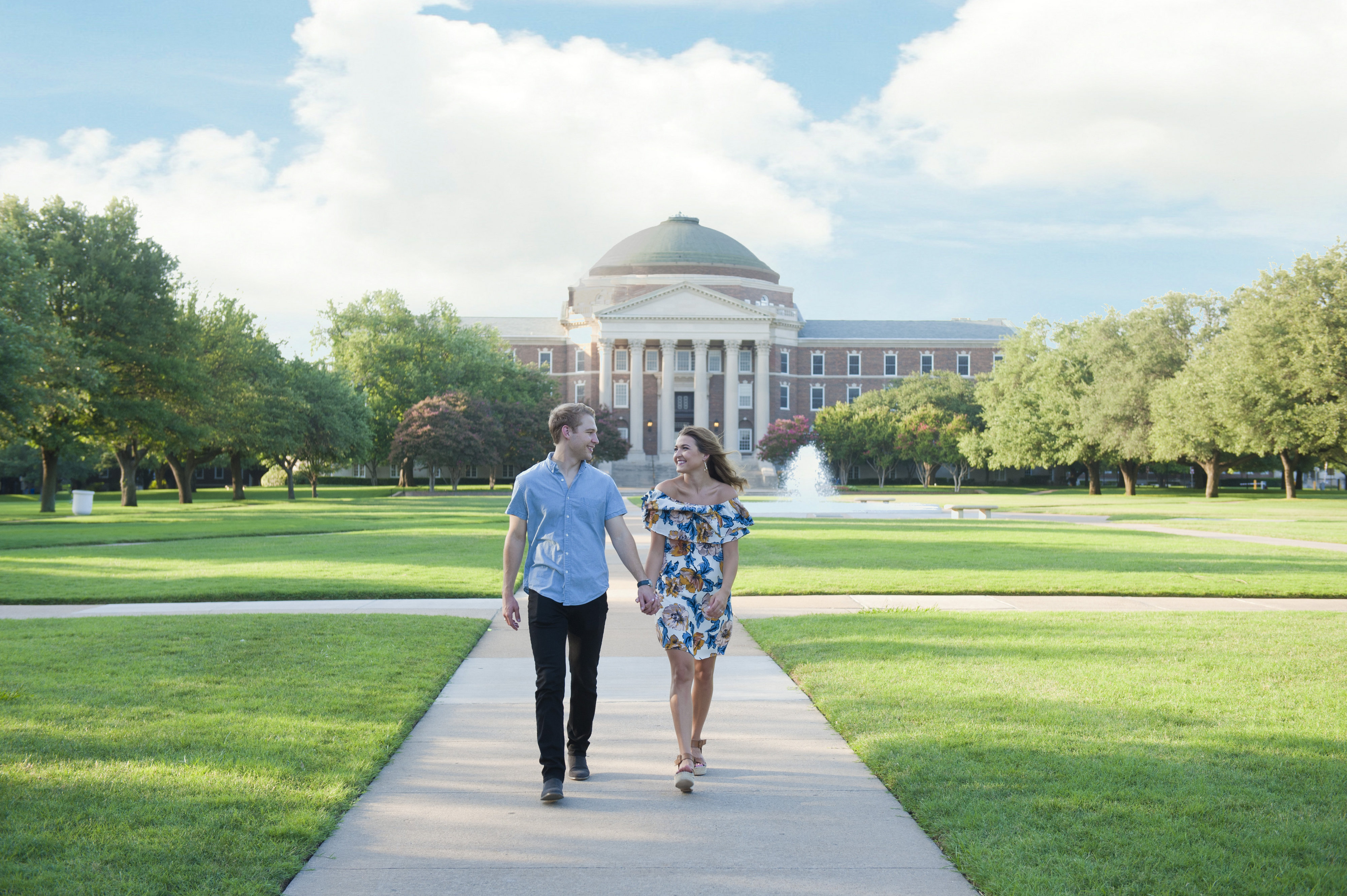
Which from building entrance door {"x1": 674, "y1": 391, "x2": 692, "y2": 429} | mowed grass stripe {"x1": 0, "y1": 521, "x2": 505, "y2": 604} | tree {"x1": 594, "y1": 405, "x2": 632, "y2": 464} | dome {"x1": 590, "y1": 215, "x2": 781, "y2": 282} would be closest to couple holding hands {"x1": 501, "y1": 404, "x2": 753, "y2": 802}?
mowed grass stripe {"x1": 0, "y1": 521, "x2": 505, "y2": 604}

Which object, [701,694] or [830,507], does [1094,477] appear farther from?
[701,694]

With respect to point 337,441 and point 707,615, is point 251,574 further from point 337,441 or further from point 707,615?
point 337,441

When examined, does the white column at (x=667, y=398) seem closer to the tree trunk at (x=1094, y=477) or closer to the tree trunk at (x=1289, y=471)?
the tree trunk at (x=1094, y=477)

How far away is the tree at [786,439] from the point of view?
82.9 metres

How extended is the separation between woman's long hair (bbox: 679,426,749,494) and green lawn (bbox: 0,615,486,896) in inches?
103

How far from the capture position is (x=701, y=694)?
20.1 feet

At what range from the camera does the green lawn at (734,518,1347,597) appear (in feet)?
49.0

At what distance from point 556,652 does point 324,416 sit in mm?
57529

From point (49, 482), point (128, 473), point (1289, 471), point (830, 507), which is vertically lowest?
point (830, 507)

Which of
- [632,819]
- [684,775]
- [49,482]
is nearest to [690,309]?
[49,482]

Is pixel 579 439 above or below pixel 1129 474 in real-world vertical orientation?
above

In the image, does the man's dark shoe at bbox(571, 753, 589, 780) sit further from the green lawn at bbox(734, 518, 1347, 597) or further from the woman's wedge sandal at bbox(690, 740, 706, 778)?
the green lawn at bbox(734, 518, 1347, 597)

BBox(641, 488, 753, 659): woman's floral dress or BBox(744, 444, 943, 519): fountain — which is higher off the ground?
BBox(641, 488, 753, 659): woman's floral dress

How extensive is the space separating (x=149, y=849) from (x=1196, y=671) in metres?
7.90
